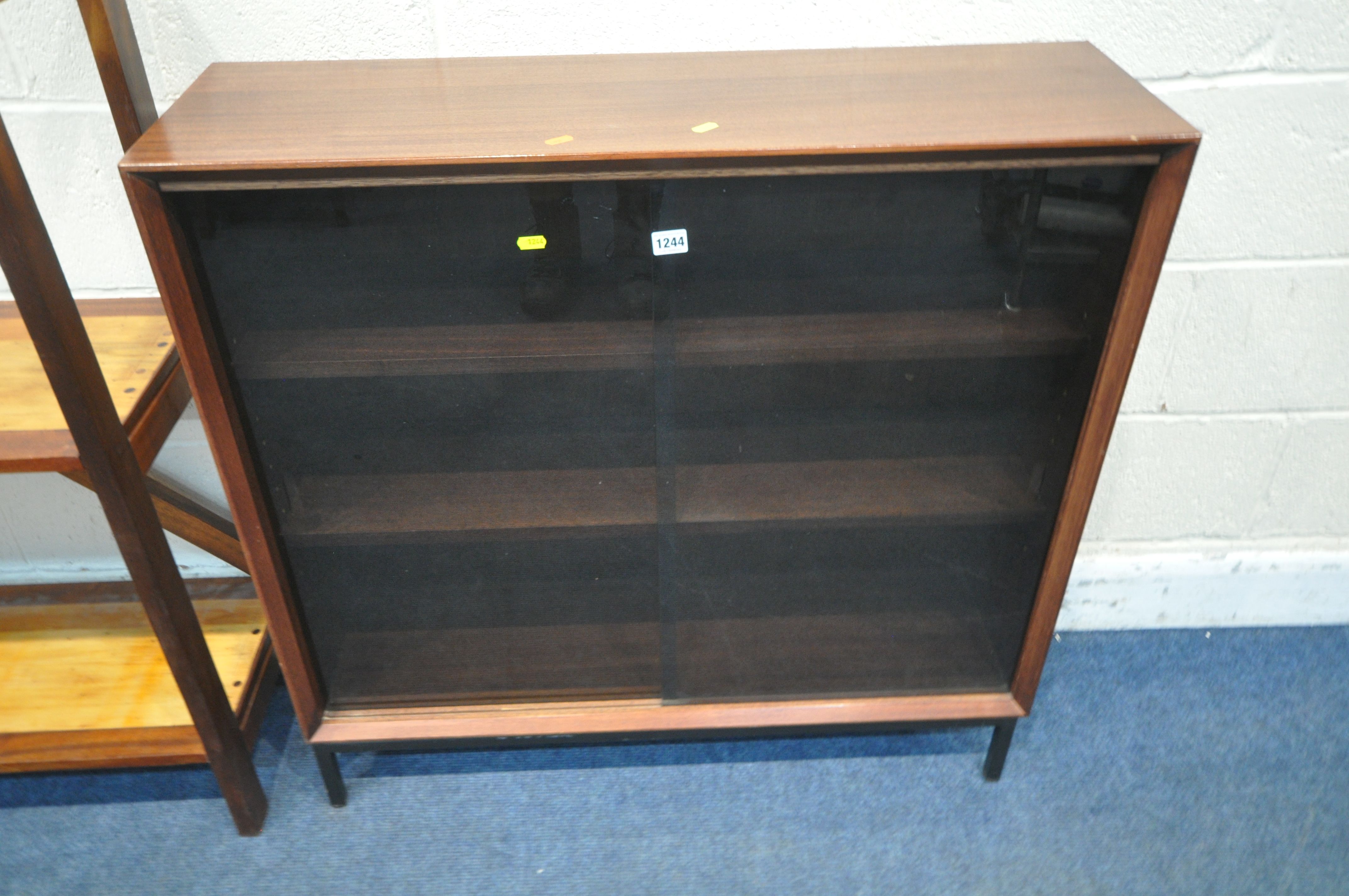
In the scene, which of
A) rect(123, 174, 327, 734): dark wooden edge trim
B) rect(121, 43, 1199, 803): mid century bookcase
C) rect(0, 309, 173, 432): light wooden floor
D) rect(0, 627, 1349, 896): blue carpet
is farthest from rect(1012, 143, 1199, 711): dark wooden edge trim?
rect(0, 309, 173, 432): light wooden floor

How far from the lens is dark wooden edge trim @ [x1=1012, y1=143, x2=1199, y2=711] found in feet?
3.16

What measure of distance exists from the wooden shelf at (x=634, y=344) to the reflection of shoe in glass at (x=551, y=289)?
2 cm

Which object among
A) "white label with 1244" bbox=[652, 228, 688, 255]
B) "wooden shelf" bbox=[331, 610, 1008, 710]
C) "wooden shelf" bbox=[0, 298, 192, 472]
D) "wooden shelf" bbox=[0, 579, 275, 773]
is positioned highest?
"white label with 1244" bbox=[652, 228, 688, 255]

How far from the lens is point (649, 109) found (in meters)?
1.02

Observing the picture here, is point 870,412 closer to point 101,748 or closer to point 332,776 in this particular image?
point 332,776

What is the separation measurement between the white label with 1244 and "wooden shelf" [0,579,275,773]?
3.14 ft

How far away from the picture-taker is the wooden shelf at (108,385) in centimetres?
110

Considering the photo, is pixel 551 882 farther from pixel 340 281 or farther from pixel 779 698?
pixel 340 281

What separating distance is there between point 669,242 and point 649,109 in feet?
0.48

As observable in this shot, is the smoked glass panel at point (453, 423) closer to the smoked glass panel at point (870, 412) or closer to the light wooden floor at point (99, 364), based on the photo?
the smoked glass panel at point (870, 412)

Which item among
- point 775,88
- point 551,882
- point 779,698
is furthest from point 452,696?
point 775,88

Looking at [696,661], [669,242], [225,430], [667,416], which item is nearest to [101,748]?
[225,430]

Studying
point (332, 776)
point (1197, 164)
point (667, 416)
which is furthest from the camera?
point (332, 776)

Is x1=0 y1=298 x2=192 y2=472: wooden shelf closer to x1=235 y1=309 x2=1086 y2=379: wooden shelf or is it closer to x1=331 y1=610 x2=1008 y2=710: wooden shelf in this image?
x1=235 y1=309 x2=1086 y2=379: wooden shelf
